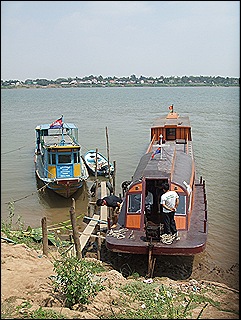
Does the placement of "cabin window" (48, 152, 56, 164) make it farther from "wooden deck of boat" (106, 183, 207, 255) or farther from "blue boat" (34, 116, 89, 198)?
"wooden deck of boat" (106, 183, 207, 255)

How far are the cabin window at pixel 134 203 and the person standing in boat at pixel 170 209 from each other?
88cm

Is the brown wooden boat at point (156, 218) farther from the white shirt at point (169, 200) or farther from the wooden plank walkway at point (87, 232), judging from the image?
the wooden plank walkway at point (87, 232)

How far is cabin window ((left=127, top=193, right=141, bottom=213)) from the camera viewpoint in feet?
33.4

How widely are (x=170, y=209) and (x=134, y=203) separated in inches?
46.3

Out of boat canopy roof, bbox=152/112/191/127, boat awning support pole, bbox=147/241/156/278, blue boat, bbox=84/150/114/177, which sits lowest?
boat awning support pole, bbox=147/241/156/278

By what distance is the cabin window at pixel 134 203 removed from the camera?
1020 centimetres

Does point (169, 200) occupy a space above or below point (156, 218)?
above

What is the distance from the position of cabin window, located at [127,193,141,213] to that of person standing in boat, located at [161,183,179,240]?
0.88m

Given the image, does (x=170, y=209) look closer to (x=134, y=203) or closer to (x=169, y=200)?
(x=169, y=200)

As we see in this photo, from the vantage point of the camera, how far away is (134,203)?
10258 millimetres

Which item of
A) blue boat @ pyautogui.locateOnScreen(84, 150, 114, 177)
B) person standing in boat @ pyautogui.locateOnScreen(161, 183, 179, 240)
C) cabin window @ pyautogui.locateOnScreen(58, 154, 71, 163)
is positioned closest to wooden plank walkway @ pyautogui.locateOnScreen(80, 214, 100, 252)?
person standing in boat @ pyautogui.locateOnScreen(161, 183, 179, 240)

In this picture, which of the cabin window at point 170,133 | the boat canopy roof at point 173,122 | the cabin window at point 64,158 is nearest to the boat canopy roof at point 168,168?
the cabin window at point 64,158

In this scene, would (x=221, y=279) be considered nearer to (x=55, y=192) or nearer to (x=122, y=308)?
(x=122, y=308)

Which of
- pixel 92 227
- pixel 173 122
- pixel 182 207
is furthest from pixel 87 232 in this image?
pixel 173 122
